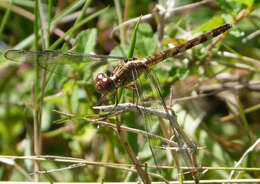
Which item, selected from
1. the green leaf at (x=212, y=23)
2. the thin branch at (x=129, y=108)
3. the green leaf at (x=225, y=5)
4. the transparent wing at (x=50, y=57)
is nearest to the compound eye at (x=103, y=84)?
the transparent wing at (x=50, y=57)

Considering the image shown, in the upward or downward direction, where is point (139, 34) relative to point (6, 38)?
downward

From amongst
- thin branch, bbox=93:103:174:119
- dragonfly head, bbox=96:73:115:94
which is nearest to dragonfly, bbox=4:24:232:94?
dragonfly head, bbox=96:73:115:94

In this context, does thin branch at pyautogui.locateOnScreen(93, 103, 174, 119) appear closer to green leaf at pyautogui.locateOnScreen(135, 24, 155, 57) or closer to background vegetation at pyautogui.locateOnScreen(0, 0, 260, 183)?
background vegetation at pyautogui.locateOnScreen(0, 0, 260, 183)

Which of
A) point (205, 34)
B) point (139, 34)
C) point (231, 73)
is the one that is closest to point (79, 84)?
point (139, 34)

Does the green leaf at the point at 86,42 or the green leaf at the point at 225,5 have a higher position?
the green leaf at the point at 225,5

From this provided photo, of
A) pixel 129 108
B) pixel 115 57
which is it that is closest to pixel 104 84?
pixel 115 57

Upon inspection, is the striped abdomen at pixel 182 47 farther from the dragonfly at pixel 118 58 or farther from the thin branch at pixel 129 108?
the thin branch at pixel 129 108

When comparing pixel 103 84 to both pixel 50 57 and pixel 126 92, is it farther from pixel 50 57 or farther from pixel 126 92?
pixel 50 57

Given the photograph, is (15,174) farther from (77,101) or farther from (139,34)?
(139,34)
